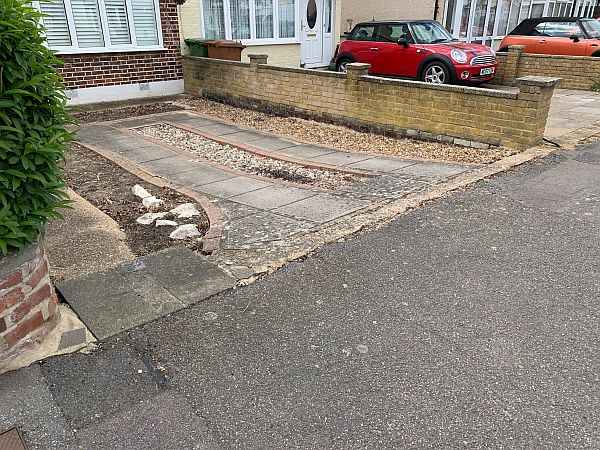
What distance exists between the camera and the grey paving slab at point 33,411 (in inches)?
92.0

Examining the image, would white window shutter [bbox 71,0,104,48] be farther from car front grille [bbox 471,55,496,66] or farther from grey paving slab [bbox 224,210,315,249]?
car front grille [bbox 471,55,496,66]

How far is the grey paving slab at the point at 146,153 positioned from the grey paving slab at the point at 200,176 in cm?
88

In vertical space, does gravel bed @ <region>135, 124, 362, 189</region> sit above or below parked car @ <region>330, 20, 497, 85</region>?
below

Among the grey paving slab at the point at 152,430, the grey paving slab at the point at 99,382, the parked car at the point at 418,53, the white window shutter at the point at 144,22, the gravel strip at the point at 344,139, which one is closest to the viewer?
the grey paving slab at the point at 152,430

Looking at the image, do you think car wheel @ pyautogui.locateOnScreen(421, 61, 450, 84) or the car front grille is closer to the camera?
the car front grille

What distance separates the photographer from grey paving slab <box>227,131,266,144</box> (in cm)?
825

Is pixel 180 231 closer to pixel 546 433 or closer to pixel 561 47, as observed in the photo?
pixel 546 433

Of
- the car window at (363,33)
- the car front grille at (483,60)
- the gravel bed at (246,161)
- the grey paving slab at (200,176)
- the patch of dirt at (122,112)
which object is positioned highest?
the car window at (363,33)

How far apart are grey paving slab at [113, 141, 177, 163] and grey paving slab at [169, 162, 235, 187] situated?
2.89 feet

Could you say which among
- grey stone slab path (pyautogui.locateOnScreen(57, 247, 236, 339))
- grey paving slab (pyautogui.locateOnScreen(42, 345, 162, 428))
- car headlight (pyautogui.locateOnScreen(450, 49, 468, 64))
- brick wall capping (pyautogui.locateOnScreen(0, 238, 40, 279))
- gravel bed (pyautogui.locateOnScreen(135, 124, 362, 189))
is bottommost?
gravel bed (pyautogui.locateOnScreen(135, 124, 362, 189))

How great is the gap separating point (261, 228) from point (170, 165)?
278 centimetres

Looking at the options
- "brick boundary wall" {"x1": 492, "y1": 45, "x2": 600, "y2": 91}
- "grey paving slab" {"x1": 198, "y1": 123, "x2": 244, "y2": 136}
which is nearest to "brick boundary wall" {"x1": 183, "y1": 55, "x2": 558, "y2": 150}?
"grey paving slab" {"x1": 198, "y1": 123, "x2": 244, "y2": 136}

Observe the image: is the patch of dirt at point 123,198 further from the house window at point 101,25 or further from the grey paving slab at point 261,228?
the house window at point 101,25

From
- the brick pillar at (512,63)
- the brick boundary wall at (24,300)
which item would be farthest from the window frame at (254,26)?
the brick boundary wall at (24,300)
